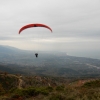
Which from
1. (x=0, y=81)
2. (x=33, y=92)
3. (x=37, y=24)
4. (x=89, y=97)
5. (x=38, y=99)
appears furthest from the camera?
(x=0, y=81)

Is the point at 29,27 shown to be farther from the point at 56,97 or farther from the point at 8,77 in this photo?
the point at 8,77

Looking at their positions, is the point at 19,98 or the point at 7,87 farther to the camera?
the point at 7,87

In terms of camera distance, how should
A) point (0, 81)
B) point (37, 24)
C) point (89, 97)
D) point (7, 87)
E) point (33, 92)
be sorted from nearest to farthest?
point (89, 97)
point (33, 92)
point (37, 24)
point (7, 87)
point (0, 81)

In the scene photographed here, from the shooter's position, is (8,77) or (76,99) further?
(8,77)

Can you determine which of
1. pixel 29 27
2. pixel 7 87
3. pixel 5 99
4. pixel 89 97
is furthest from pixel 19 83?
pixel 89 97

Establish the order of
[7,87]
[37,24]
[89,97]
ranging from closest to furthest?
[89,97] → [37,24] → [7,87]

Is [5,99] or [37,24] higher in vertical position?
[37,24]

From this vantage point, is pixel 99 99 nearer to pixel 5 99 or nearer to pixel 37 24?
pixel 5 99

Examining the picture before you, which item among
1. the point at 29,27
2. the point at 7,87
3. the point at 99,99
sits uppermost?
the point at 29,27

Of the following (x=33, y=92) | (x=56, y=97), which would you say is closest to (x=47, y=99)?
(x=56, y=97)
